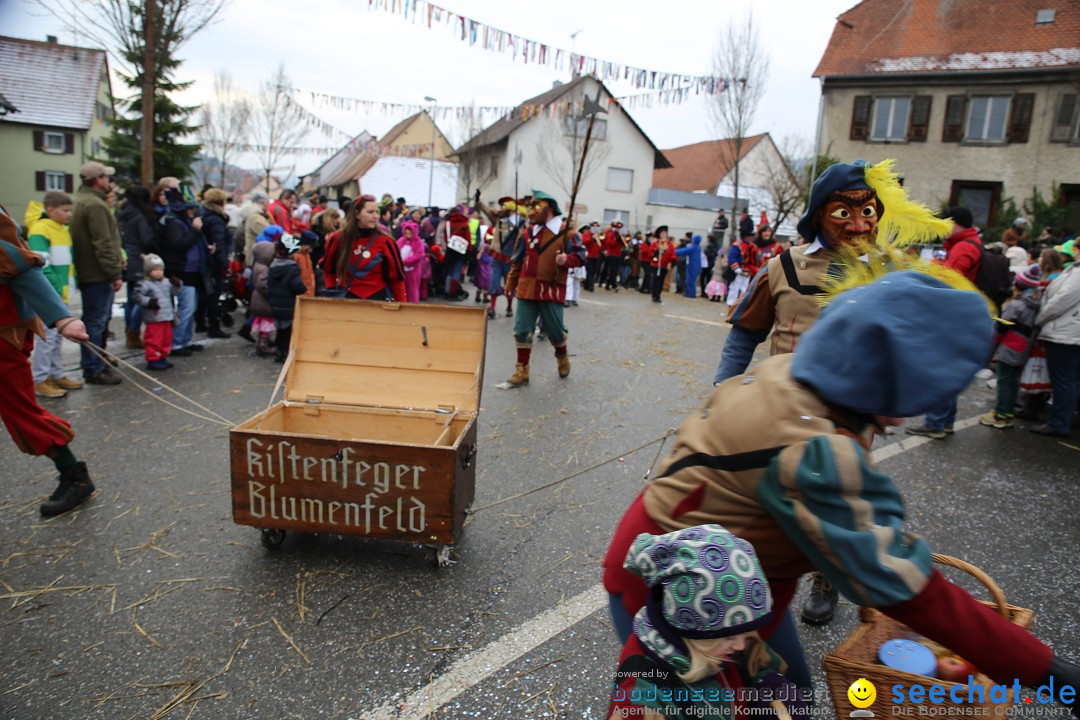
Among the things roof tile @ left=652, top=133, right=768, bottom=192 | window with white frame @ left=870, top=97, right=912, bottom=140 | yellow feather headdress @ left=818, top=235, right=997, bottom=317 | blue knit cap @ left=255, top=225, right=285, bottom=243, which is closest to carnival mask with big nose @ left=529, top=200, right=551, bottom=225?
blue knit cap @ left=255, top=225, right=285, bottom=243

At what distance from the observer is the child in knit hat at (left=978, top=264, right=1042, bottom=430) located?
688 centimetres

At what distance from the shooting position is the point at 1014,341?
275 inches

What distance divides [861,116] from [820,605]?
30314 mm

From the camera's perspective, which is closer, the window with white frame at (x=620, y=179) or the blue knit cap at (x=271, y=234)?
the blue knit cap at (x=271, y=234)

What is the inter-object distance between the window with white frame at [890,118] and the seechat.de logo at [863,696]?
31.5 m

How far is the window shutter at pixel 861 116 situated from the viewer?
92.5 feet

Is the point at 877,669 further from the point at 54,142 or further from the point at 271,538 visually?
the point at 54,142

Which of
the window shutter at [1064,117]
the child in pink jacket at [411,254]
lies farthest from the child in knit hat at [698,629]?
the window shutter at [1064,117]

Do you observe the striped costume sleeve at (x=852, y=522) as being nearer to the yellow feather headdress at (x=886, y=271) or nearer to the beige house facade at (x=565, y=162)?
the yellow feather headdress at (x=886, y=271)

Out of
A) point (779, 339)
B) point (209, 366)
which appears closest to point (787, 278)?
point (779, 339)

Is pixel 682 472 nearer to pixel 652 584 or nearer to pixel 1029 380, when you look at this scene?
pixel 652 584

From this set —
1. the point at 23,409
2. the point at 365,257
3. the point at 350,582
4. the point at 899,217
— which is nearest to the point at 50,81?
the point at 365,257

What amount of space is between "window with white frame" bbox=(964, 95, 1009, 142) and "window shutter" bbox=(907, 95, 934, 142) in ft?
4.81

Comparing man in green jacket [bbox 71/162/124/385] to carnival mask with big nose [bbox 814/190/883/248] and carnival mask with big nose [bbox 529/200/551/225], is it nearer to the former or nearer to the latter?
carnival mask with big nose [bbox 529/200/551/225]
